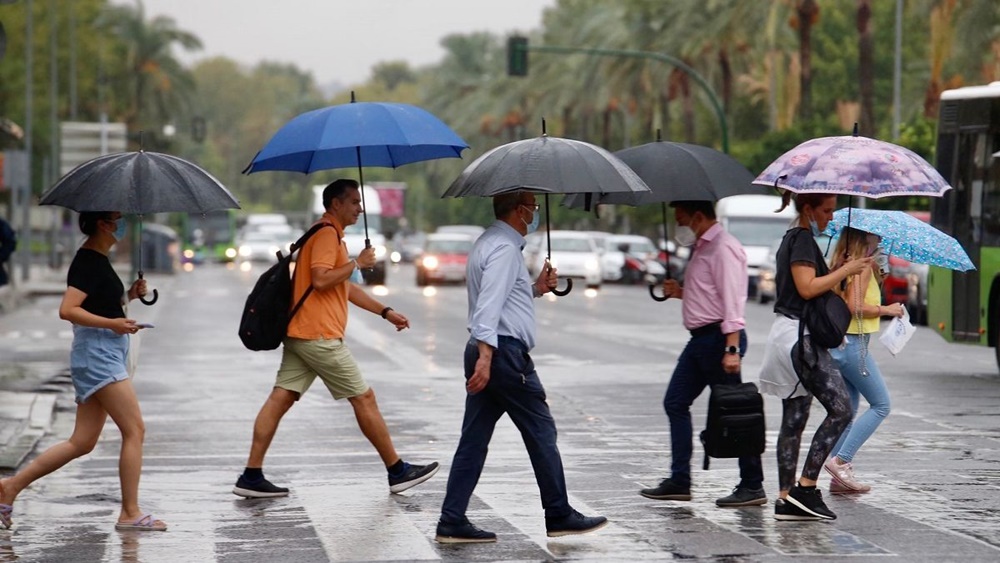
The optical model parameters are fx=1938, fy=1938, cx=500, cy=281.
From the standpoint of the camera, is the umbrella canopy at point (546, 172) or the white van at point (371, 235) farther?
the white van at point (371, 235)

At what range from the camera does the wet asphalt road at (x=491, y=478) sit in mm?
8836

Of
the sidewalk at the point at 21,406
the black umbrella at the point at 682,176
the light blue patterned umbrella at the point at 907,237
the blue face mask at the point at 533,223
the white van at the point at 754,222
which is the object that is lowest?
the sidewalk at the point at 21,406

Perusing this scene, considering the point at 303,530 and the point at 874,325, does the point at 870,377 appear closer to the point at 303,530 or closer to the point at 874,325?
the point at 874,325

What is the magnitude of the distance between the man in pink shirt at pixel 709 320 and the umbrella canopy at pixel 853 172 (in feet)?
1.61

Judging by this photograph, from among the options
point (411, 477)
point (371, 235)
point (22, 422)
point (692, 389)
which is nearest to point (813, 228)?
point (692, 389)

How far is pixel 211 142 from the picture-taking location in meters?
198

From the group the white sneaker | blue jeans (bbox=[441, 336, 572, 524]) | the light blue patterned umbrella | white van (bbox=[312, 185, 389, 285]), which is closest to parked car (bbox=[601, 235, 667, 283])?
white van (bbox=[312, 185, 389, 285])

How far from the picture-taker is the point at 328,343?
1038 centimetres

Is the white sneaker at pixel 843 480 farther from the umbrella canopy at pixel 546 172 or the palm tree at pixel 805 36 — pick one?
the palm tree at pixel 805 36

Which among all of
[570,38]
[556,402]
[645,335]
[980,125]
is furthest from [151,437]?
[570,38]

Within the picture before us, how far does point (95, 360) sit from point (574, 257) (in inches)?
1608

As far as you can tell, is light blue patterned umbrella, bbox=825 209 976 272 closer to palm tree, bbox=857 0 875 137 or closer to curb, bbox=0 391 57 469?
curb, bbox=0 391 57 469

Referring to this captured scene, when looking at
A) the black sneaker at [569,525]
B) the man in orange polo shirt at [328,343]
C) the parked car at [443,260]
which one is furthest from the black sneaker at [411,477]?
the parked car at [443,260]

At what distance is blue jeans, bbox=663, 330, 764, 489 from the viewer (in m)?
9.84
